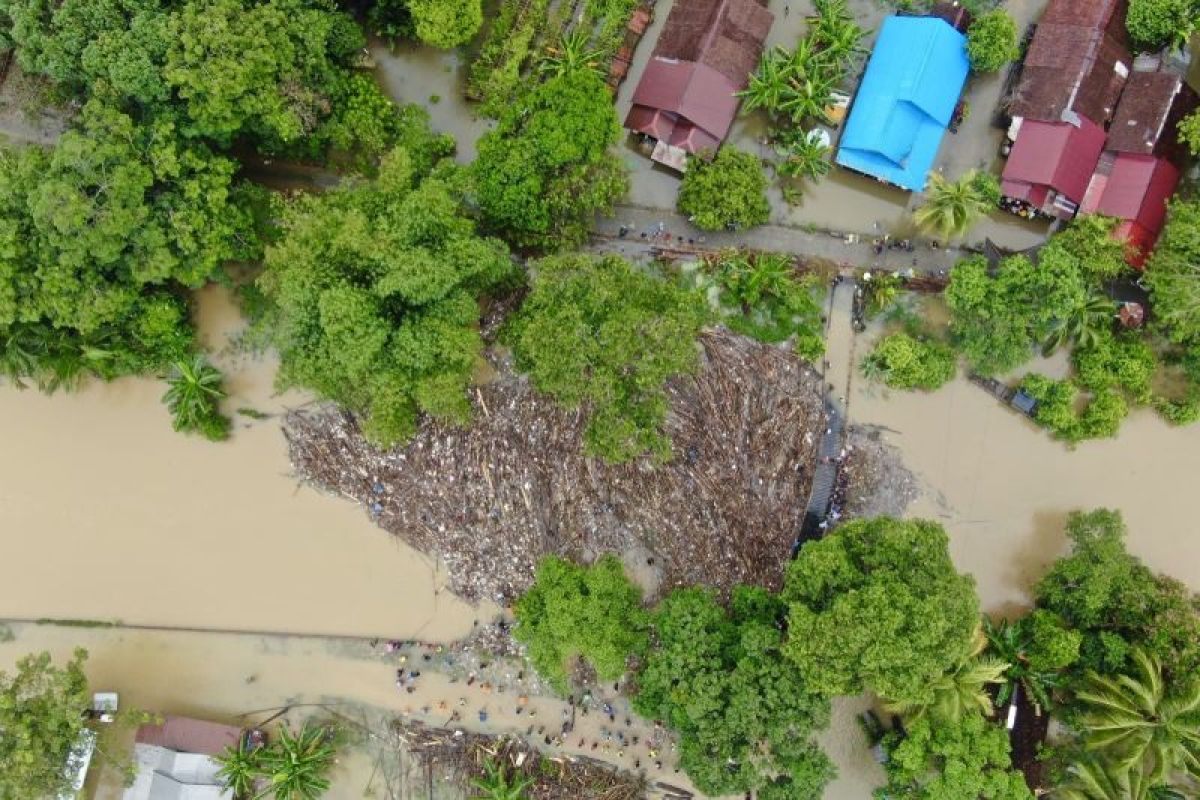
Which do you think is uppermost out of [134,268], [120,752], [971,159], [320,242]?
[971,159]

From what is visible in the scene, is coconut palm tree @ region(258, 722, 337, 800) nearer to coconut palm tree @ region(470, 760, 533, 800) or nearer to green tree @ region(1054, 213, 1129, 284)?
coconut palm tree @ region(470, 760, 533, 800)

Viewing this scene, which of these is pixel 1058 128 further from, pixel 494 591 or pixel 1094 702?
pixel 494 591

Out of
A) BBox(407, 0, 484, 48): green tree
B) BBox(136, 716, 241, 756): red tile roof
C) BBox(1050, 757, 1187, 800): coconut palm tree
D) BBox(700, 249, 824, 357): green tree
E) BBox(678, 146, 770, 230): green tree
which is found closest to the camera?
BBox(1050, 757, 1187, 800): coconut palm tree

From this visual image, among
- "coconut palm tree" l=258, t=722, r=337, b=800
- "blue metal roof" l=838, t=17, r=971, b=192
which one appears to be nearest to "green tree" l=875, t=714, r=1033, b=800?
"blue metal roof" l=838, t=17, r=971, b=192

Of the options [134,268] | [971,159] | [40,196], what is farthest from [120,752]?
[971,159]

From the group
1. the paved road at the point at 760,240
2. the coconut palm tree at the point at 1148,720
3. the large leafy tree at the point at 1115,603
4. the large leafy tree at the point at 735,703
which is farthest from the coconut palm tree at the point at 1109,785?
the paved road at the point at 760,240

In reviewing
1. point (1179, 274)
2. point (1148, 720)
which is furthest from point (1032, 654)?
point (1179, 274)
